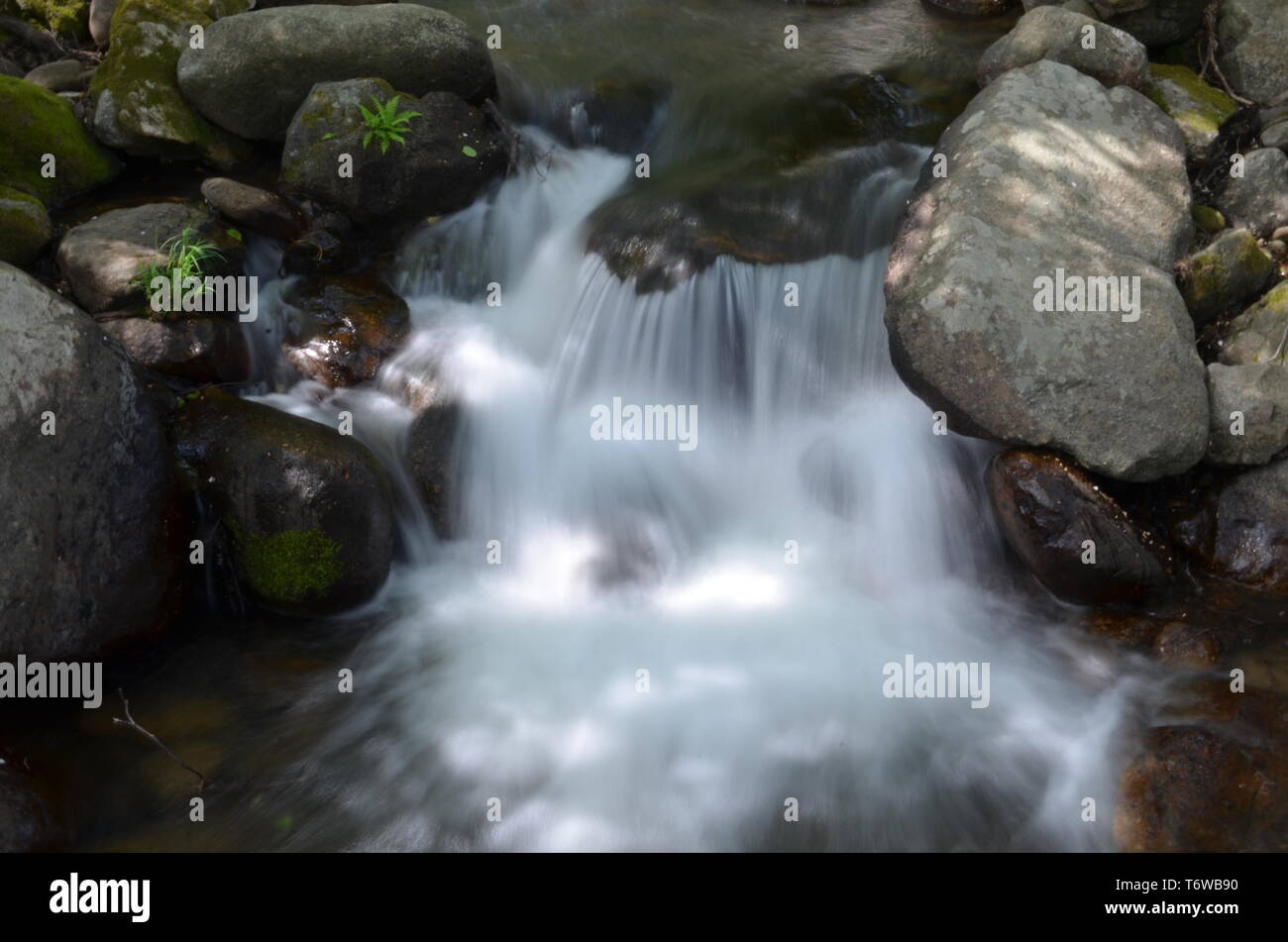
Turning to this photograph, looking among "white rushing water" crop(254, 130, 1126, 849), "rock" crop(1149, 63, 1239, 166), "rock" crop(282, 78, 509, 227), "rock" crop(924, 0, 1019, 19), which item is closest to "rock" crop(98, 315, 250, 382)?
"white rushing water" crop(254, 130, 1126, 849)

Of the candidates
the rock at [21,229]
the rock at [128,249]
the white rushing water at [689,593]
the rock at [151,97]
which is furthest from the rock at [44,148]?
the white rushing water at [689,593]

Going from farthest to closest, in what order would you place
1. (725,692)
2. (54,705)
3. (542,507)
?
(542,507) → (725,692) → (54,705)

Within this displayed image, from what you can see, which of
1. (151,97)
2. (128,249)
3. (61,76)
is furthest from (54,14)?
(128,249)

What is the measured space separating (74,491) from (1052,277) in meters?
5.81

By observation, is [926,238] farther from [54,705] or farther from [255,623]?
[54,705]

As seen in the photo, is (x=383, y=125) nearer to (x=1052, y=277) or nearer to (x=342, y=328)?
(x=342, y=328)

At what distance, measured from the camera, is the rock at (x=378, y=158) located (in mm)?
7133

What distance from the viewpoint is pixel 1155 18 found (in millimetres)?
Answer: 7930

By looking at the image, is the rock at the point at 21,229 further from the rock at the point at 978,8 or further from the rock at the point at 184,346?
the rock at the point at 978,8

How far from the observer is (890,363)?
6.60 meters

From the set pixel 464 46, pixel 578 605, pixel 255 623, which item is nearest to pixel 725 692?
pixel 578 605

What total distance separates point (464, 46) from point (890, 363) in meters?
4.48

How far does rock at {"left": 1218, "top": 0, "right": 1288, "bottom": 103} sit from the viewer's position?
7.37 metres

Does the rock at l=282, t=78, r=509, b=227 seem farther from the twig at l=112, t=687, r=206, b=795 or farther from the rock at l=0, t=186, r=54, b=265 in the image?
the twig at l=112, t=687, r=206, b=795
